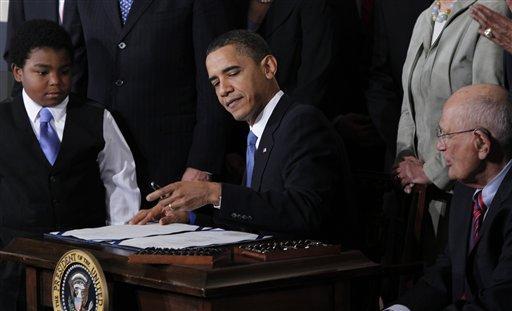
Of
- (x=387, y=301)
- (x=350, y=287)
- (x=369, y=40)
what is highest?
(x=369, y=40)

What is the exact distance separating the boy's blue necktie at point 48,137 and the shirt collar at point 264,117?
0.94 m

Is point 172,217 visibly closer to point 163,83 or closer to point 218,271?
point 218,271

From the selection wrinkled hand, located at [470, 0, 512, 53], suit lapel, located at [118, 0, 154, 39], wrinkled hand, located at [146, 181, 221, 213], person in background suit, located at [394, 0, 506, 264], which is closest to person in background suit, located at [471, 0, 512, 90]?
wrinkled hand, located at [470, 0, 512, 53]

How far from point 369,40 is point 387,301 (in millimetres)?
1631

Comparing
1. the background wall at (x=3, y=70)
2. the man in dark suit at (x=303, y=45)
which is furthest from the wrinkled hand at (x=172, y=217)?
the background wall at (x=3, y=70)

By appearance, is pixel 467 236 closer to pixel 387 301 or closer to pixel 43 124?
pixel 387 301

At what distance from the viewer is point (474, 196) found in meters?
3.09

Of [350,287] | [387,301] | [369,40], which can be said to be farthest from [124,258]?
[369,40]

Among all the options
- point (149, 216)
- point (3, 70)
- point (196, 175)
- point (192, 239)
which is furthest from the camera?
point (3, 70)

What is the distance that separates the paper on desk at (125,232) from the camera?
3.00 m

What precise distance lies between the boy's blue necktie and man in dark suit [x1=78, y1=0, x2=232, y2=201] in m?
0.38

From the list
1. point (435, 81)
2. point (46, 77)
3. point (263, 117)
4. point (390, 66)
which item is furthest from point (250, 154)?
point (390, 66)

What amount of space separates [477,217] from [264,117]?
81 cm

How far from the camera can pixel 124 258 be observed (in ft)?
8.95
